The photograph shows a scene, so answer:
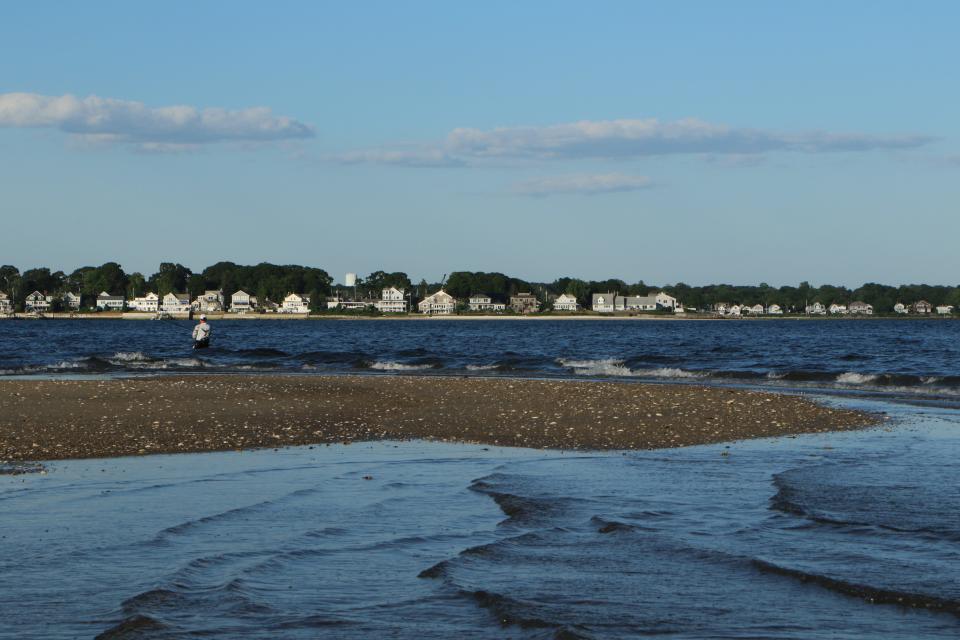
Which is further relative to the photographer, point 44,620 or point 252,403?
point 252,403

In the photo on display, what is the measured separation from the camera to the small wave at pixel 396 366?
56.1 meters

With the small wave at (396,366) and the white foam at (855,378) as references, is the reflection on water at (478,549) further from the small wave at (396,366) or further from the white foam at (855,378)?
the small wave at (396,366)

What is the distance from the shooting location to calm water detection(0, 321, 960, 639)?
1007 centimetres

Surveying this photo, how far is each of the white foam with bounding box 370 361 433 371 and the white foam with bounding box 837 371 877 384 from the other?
69.1 feet

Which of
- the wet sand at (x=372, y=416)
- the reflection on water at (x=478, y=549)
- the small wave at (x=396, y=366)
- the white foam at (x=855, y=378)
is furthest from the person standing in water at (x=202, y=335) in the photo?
the reflection on water at (x=478, y=549)

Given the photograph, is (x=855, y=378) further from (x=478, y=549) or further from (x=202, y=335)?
(x=478, y=549)

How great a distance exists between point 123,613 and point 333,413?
61.0ft

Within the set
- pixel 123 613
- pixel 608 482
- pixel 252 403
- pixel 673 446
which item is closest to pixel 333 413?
pixel 252 403

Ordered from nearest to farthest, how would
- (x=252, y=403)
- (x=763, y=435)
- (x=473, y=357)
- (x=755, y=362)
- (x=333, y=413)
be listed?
1. (x=763, y=435)
2. (x=333, y=413)
3. (x=252, y=403)
4. (x=755, y=362)
5. (x=473, y=357)

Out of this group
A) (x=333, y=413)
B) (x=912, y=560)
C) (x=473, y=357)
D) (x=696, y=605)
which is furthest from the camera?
(x=473, y=357)

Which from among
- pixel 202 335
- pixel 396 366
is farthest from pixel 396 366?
pixel 202 335

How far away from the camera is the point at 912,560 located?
40.2 feet

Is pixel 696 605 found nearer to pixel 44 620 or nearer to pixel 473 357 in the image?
pixel 44 620

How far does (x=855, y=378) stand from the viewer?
47.2 metres
